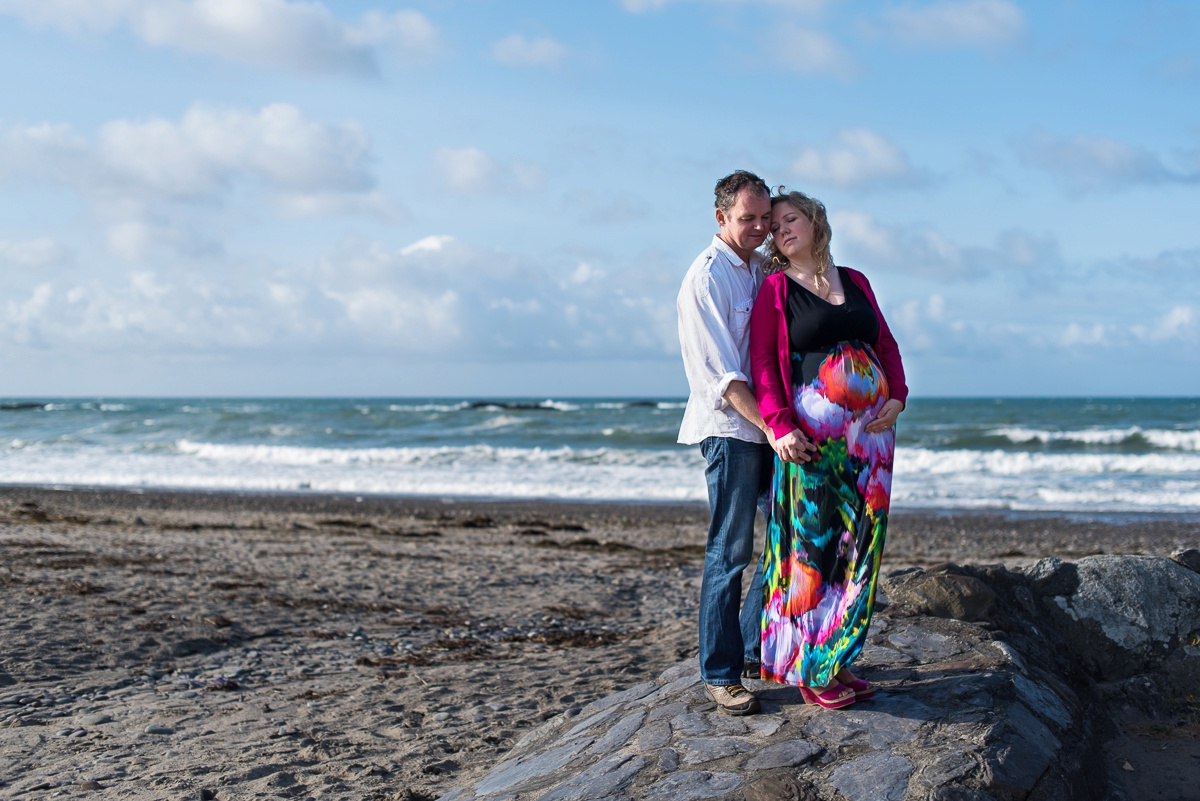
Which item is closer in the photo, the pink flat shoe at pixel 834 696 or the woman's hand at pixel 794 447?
the woman's hand at pixel 794 447

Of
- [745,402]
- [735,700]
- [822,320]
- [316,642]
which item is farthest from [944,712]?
[316,642]

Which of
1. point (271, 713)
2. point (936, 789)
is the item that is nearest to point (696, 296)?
point (936, 789)

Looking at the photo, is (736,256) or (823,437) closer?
(823,437)

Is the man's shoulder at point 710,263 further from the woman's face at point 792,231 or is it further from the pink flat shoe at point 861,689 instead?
the pink flat shoe at point 861,689

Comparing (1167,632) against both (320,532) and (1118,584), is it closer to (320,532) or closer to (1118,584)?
(1118,584)

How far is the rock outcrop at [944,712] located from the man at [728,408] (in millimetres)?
327

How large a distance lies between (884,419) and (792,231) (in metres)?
0.73

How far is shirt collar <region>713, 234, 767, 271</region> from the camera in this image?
A: 331 cm

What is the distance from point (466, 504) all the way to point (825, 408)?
13.3 metres

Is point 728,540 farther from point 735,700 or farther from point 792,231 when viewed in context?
point 792,231

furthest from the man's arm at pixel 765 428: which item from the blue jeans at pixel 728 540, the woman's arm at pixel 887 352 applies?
the woman's arm at pixel 887 352

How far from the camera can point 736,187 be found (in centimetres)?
326

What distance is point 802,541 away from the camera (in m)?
3.26

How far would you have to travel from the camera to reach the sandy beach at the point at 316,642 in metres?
4.08
